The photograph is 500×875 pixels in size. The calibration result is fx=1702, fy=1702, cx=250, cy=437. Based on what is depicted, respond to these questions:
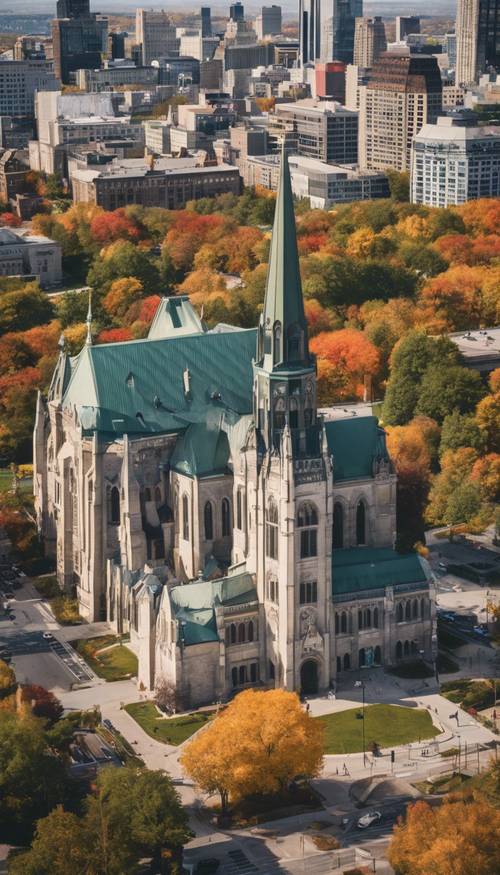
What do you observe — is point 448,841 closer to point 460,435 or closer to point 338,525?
point 338,525

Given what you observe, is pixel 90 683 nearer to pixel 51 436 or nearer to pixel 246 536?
pixel 246 536

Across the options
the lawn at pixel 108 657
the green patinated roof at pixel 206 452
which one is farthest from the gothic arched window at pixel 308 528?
the lawn at pixel 108 657

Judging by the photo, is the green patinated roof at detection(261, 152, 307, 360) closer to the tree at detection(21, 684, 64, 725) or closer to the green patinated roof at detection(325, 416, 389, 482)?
the green patinated roof at detection(325, 416, 389, 482)

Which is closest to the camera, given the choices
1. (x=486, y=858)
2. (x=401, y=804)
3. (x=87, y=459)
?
(x=486, y=858)

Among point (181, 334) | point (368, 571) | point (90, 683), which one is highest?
point (181, 334)

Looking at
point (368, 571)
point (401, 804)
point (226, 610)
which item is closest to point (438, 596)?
point (368, 571)

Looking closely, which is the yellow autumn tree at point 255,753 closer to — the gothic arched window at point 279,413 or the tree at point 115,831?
the tree at point 115,831

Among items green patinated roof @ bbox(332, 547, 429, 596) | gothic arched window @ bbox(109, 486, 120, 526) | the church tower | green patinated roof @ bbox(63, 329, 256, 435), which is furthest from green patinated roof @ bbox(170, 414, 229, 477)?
green patinated roof @ bbox(332, 547, 429, 596)
